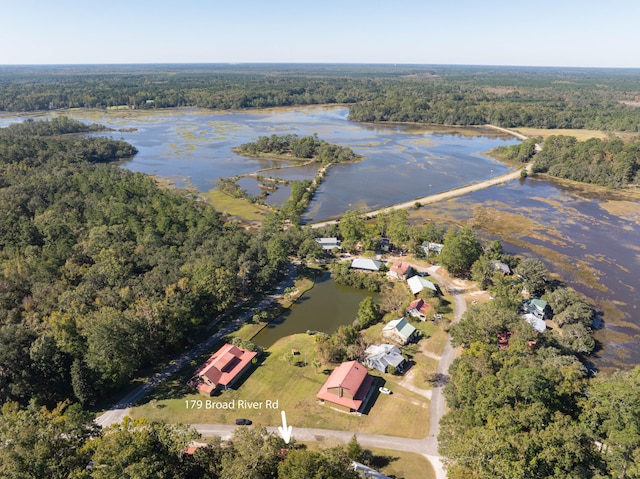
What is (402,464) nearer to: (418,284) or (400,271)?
(418,284)

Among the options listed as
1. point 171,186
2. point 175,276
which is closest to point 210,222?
point 175,276

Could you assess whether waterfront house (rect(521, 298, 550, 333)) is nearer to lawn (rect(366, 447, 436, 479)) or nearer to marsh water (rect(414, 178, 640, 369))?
marsh water (rect(414, 178, 640, 369))

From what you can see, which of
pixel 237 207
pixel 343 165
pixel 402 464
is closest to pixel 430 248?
pixel 402 464

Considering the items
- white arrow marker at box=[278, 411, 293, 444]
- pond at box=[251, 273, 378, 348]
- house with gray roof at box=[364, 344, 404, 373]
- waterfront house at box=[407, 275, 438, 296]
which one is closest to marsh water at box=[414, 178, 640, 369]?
waterfront house at box=[407, 275, 438, 296]

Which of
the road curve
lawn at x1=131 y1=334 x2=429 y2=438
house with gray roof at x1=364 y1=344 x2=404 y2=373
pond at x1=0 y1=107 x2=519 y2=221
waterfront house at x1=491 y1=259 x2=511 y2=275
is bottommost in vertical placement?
lawn at x1=131 y1=334 x2=429 y2=438

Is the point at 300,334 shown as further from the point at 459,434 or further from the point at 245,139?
the point at 245,139

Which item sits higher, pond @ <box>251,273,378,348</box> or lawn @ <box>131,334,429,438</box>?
pond @ <box>251,273,378,348</box>
